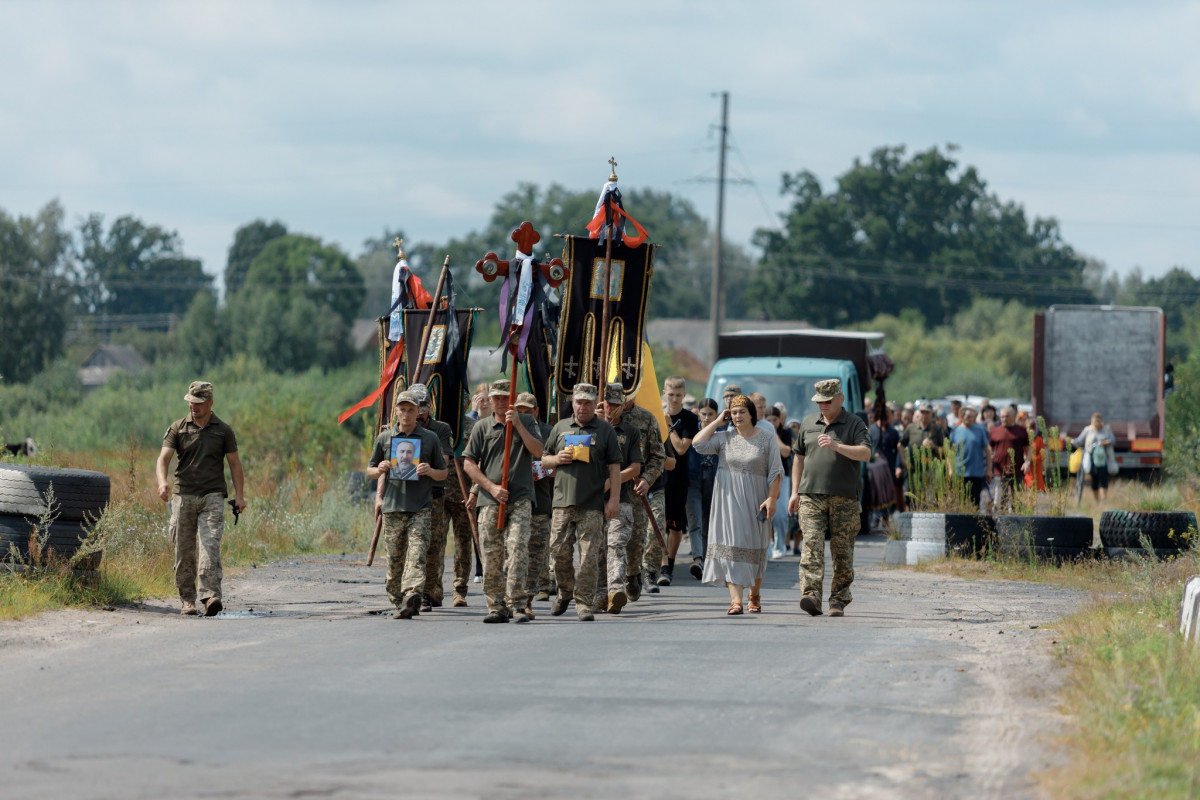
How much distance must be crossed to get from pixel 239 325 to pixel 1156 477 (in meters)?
57.2

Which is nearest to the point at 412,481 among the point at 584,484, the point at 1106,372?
the point at 584,484

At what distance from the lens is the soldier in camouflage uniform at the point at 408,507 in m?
13.8

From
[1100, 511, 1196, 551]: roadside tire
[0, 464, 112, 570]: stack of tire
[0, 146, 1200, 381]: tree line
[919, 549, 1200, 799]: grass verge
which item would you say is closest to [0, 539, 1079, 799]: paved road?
[919, 549, 1200, 799]: grass verge

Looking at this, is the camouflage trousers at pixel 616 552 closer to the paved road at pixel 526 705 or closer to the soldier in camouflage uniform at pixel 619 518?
the soldier in camouflage uniform at pixel 619 518

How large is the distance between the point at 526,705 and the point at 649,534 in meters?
7.97

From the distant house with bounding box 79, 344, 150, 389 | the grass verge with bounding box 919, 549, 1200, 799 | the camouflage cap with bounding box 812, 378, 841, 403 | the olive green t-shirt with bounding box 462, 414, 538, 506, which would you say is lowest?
the grass verge with bounding box 919, 549, 1200, 799

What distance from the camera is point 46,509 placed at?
46.2 feet

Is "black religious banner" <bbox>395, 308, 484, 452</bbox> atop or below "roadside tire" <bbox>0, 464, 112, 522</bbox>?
atop

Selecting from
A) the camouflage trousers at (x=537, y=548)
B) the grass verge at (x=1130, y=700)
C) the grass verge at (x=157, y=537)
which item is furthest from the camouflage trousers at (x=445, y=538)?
the grass verge at (x=1130, y=700)

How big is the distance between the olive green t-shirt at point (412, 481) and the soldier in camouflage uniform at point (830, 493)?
2.96 meters

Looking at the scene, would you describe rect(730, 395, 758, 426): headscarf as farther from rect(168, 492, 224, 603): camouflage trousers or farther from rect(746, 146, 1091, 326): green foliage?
rect(746, 146, 1091, 326): green foliage

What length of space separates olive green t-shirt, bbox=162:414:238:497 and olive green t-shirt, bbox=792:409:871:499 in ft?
15.6

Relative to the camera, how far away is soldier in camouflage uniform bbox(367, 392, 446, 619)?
1382 cm

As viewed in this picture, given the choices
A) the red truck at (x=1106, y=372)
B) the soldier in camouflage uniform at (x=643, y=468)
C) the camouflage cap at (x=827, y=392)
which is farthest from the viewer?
the red truck at (x=1106, y=372)
